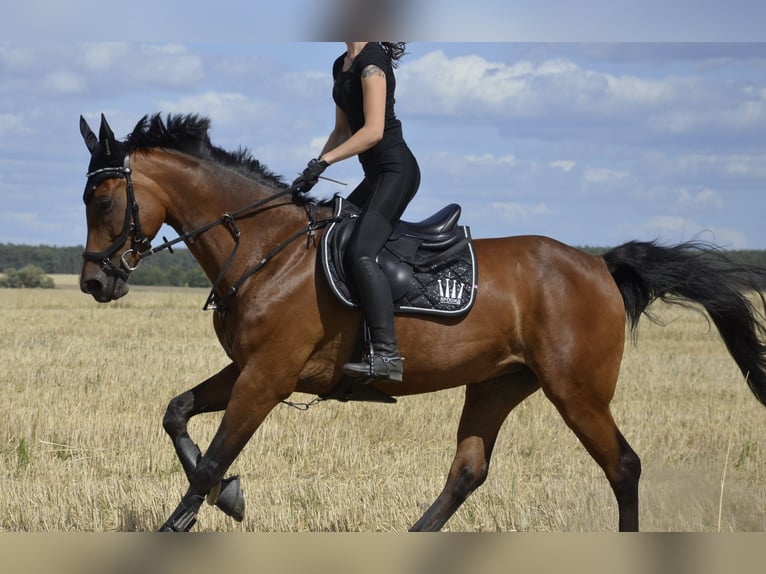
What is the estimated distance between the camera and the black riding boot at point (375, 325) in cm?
508

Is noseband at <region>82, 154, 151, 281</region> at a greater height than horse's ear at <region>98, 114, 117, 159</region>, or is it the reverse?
horse's ear at <region>98, 114, 117, 159</region>

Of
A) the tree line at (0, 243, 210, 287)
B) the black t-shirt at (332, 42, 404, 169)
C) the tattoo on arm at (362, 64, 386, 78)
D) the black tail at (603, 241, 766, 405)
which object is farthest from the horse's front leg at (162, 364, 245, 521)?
the tree line at (0, 243, 210, 287)

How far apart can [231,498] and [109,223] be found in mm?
1743

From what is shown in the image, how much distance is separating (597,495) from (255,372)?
358cm

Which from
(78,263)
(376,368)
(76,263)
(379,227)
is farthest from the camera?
(76,263)

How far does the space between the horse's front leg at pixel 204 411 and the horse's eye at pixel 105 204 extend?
1139 mm

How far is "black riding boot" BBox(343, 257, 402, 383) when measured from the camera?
5078 millimetres

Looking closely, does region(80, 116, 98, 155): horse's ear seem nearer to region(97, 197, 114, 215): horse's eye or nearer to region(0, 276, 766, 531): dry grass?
region(97, 197, 114, 215): horse's eye

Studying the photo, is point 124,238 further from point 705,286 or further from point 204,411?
point 705,286

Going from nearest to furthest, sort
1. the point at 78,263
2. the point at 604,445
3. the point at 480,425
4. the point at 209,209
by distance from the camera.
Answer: the point at 209,209
the point at 604,445
the point at 480,425
the point at 78,263

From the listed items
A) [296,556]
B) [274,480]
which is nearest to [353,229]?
[274,480]

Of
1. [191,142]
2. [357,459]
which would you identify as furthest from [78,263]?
[191,142]

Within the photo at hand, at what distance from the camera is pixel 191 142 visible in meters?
5.52

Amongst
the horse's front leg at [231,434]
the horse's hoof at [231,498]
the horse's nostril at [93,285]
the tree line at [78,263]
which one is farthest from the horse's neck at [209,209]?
the tree line at [78,263]
